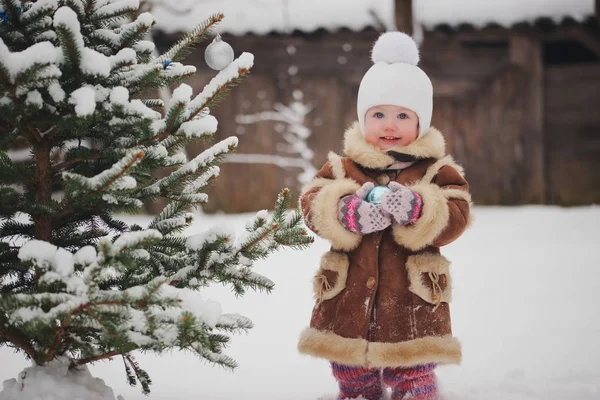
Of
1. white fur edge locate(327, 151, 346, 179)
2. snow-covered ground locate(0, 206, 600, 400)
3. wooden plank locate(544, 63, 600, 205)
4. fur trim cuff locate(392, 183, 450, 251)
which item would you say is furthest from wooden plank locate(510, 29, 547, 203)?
fur trim cuff locate(392, 183, 450, 251)

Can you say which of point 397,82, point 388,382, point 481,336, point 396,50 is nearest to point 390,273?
point 388,382

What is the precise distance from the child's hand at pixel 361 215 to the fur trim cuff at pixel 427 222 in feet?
0.32

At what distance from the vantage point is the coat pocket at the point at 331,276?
9.14 ft

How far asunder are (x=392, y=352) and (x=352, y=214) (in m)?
0.59

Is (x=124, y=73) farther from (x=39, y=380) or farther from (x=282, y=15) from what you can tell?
(x=282, y=15)

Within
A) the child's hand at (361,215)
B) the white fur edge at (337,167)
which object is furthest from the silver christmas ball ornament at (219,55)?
the child's hand at (361,215)

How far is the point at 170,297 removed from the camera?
2.14m

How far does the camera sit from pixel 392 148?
110 inches

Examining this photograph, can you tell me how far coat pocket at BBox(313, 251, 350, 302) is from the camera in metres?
2.79

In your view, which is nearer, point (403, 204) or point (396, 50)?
point (403, 204)

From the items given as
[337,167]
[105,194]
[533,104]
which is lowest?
[105,194]

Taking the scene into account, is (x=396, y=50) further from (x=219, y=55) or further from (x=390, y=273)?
(x=390, y=273)

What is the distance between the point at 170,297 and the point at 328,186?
3.02ft

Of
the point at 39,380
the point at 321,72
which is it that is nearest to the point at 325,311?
the point at 39,380
